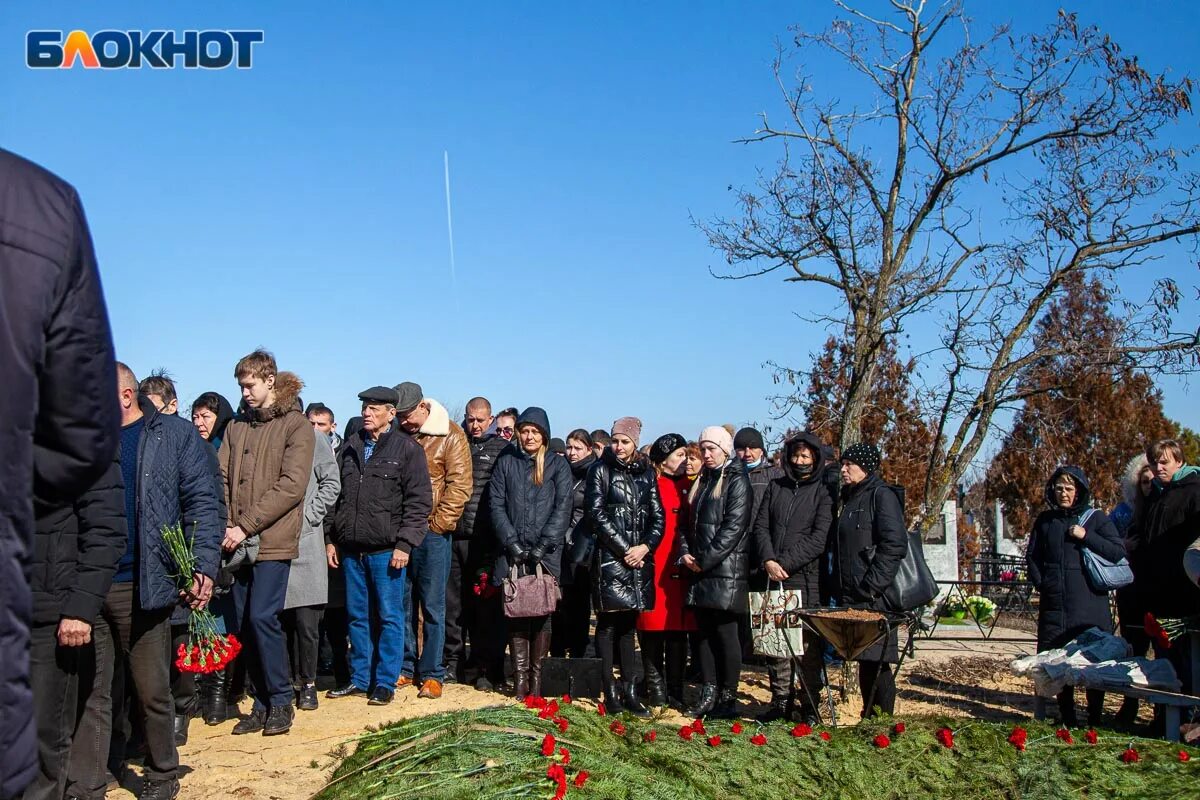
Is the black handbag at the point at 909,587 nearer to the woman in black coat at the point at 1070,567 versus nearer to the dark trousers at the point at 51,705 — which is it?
the woman in black coat at the point at 1070,567

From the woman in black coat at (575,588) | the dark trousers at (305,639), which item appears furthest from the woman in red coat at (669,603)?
the dark trousers at (305,639)

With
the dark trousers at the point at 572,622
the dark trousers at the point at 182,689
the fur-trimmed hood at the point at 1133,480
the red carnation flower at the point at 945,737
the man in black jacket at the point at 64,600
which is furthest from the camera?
the dark trousers at the point at 572,622

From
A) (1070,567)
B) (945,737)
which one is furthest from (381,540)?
(1070,567)

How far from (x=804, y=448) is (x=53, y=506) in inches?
246

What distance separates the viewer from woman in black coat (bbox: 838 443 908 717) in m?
7.06

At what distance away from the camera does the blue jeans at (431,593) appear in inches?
329

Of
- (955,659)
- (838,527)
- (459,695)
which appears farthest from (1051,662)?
(459,695)

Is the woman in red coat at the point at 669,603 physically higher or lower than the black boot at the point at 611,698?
higher

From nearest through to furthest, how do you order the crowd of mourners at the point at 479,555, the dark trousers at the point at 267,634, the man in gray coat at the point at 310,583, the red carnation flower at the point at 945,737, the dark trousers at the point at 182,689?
the red carnation flower at the point at 945,737
the crowd of mourners at the point at 479,555
the dark trousers at the point at 182,689
the dark trousers at the point at 267,634
the man in gray coat at the point at 310,583

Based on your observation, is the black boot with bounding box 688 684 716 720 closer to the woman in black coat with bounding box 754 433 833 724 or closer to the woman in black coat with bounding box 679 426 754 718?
the woman in black coat with bounding box 679 426 754 718

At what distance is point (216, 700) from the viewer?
7.44 m

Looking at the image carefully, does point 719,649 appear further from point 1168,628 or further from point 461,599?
point 1168,628

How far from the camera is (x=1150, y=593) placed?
7.88 meters

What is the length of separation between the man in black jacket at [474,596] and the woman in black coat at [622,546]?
1164 millimetres
